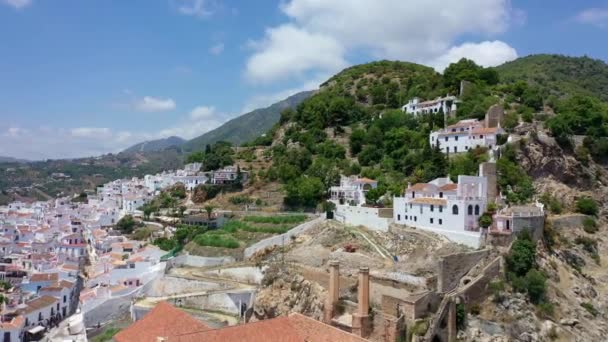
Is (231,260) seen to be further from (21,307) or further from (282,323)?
(282,323)

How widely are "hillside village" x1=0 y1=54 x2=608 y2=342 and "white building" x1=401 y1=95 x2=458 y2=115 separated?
0.62 ft

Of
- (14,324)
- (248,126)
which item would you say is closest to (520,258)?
(14,324)

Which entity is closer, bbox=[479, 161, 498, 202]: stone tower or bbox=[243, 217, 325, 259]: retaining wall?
bbox=[479, 161, 498, 202]: stone tower

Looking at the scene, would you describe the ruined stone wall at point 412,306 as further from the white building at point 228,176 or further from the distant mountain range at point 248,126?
the distant mountain range at point 248,126

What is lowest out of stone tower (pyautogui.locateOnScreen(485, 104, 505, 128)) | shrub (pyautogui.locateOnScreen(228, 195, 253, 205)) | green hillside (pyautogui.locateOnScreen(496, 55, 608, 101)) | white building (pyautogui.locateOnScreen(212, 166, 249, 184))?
shrub (pyautogui.locateOnScreen(228, 195, 253, 205))

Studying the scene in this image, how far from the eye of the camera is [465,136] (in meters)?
35.8

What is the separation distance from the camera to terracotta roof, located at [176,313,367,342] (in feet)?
51.6

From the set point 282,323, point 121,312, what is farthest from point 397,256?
point 121,312

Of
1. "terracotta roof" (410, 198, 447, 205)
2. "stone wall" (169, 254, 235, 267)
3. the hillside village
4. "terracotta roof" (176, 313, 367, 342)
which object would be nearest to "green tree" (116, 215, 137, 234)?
the hillside village

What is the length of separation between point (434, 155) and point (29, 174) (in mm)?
110067

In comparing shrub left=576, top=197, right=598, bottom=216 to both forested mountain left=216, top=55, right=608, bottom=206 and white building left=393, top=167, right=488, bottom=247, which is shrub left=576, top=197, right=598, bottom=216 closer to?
forested mountain left=216, top=55, right=608, bottom=206

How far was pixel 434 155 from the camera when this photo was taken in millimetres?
35500

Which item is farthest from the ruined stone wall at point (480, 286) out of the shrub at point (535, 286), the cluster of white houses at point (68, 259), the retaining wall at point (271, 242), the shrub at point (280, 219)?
the cluster of white houses at point (68, 259)

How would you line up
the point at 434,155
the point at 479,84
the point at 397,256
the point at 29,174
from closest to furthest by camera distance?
the point at 397,256 → the point at 434,155 → the point at 479,84 → the point at 29,174
